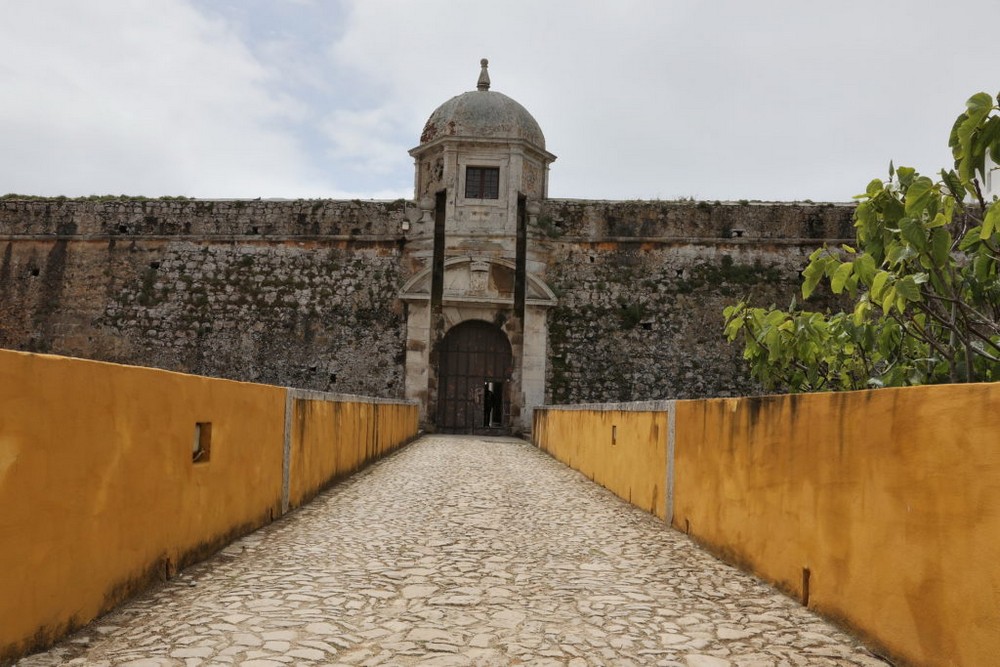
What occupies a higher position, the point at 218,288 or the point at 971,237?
the point at 218,288

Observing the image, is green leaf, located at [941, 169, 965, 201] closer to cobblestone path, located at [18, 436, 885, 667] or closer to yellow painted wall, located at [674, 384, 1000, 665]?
yellow painted wall, located at [674, 384, 1000, 665]

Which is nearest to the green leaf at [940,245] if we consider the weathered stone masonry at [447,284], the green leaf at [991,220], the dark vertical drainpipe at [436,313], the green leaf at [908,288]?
the green leaf at [908,288]

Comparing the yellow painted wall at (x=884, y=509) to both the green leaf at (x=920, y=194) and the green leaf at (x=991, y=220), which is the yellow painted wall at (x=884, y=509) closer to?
the green leaf at (x=991, y=220)

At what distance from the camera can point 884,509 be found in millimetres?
2826

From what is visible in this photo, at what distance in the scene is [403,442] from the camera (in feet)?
40.2

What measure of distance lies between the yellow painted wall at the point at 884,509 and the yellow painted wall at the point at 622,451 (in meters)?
1.47

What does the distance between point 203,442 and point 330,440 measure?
2.92 metres

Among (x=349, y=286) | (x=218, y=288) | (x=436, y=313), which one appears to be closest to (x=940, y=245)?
(x=436, y=313)

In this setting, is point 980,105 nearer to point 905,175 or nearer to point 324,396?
point 905,175

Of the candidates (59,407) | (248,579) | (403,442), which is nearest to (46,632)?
(59,407)

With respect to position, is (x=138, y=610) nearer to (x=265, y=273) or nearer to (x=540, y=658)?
(x=540, y=658)

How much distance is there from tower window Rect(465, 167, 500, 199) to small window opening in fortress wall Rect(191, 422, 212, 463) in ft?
38.8

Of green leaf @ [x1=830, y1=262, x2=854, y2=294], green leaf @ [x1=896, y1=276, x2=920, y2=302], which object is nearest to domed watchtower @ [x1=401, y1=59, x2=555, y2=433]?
green leaf @ [x1=830, y1=262, x2=854, y2=294]

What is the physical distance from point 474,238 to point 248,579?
12.1m
